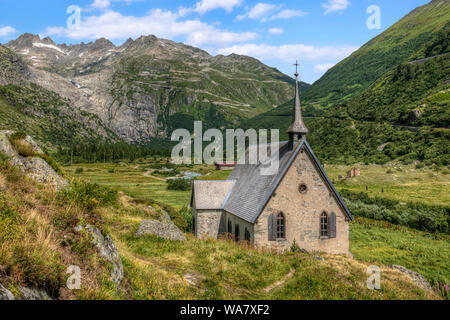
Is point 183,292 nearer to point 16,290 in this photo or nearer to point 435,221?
point 16,290

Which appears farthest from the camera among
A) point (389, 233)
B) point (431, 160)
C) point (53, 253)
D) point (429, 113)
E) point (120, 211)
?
point (429, 113)

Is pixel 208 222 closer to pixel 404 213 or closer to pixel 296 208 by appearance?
pixel 296 208

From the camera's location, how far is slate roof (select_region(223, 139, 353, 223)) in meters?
26.1

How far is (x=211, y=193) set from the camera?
117 feet

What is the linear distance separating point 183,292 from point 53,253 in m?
4.45

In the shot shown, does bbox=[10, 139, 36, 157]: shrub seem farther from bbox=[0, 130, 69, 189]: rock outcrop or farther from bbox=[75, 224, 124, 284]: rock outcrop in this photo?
bbox=[75, 224, 124, 284]: rock outcrop

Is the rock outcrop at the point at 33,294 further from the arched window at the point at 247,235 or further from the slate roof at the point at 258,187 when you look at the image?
the arched window at the point at 247,235

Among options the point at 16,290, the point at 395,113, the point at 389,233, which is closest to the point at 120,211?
the point at 16,290

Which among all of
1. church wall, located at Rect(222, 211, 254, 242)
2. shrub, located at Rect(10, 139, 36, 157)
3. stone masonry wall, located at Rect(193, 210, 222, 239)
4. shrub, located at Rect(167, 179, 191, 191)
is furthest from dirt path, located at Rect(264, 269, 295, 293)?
shrub, located at Rect(167, 179, 191, 191)

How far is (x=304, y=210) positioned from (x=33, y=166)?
20.7 metres

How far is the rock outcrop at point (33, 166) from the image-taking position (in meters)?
12.7

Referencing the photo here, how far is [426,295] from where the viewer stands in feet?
49.3

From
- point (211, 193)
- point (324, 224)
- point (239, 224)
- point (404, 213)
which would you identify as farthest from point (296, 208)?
point (404, 213)

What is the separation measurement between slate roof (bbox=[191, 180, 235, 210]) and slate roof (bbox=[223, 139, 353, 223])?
97 centimetres
